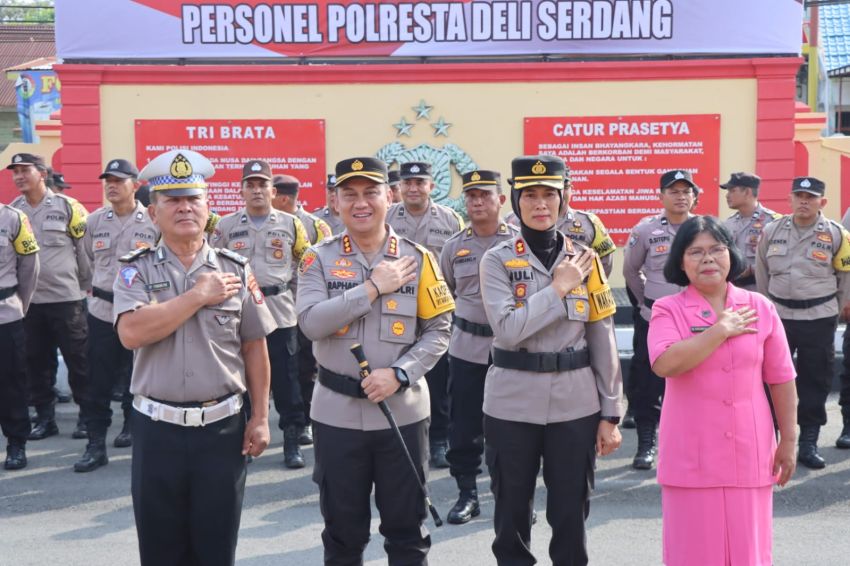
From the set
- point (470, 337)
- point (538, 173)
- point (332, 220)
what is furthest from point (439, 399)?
point (538, 173)

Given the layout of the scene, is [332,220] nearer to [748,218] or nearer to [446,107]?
[446,107]

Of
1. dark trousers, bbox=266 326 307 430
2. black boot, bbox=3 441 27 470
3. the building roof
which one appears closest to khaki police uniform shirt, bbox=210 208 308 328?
dark trousers, bbox=266 326 307 430

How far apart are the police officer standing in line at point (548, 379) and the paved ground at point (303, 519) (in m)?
1.01

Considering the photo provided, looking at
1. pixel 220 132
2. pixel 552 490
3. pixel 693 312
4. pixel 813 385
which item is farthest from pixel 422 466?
pixel 220 132

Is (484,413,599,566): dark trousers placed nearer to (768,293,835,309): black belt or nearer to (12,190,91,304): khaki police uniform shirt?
(768,293,835,309): black belt

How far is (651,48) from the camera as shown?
12109 millimetres

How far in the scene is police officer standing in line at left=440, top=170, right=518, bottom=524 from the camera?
588cm

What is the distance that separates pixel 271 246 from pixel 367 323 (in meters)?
3.41

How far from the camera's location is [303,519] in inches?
234

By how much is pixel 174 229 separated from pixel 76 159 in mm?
9120

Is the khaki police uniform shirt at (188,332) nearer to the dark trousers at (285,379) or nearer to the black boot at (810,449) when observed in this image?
the dark trousers at (285,379)

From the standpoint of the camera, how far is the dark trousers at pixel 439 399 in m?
7.09

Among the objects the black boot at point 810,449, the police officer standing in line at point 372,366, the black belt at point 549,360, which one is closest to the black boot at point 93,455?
the police officer standing in line at point 372,366

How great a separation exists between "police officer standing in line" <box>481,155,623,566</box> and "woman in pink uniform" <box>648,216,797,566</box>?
1.14ft
